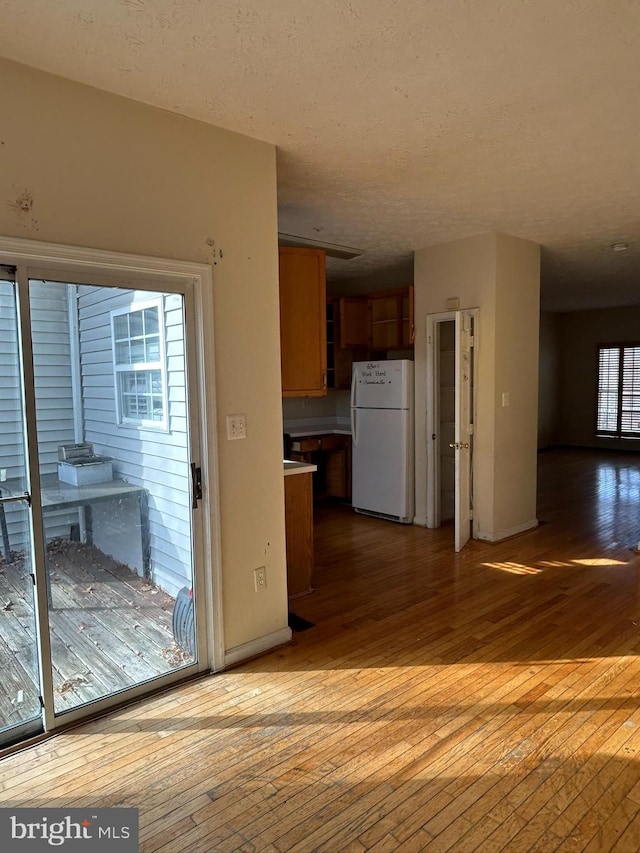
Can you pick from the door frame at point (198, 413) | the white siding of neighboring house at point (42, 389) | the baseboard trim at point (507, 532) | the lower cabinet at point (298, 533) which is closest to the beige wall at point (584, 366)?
the baseboard trim at point (507, 532)

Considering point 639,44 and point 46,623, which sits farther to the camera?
point 46,623

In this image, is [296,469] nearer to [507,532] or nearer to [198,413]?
[198,413]

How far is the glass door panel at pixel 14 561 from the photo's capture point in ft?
7.28

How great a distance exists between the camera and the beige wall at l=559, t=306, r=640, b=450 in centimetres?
1019

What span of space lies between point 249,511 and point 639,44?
8.47ft

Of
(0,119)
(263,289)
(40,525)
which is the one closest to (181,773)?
(40,525)

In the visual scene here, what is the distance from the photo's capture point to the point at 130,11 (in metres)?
1.83

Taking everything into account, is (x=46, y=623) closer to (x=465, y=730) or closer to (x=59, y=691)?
(x=59, y=691)

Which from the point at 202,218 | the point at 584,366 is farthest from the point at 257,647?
the point at 584,366

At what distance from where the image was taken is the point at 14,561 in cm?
229

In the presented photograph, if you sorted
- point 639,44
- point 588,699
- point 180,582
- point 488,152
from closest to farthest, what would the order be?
point 639,44 < point 588,699 < point 180,582 < point 488,152

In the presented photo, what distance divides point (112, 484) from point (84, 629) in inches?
26.7

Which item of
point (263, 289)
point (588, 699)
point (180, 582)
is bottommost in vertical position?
point (588, 699)

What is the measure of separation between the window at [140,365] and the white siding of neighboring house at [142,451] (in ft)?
0.10
